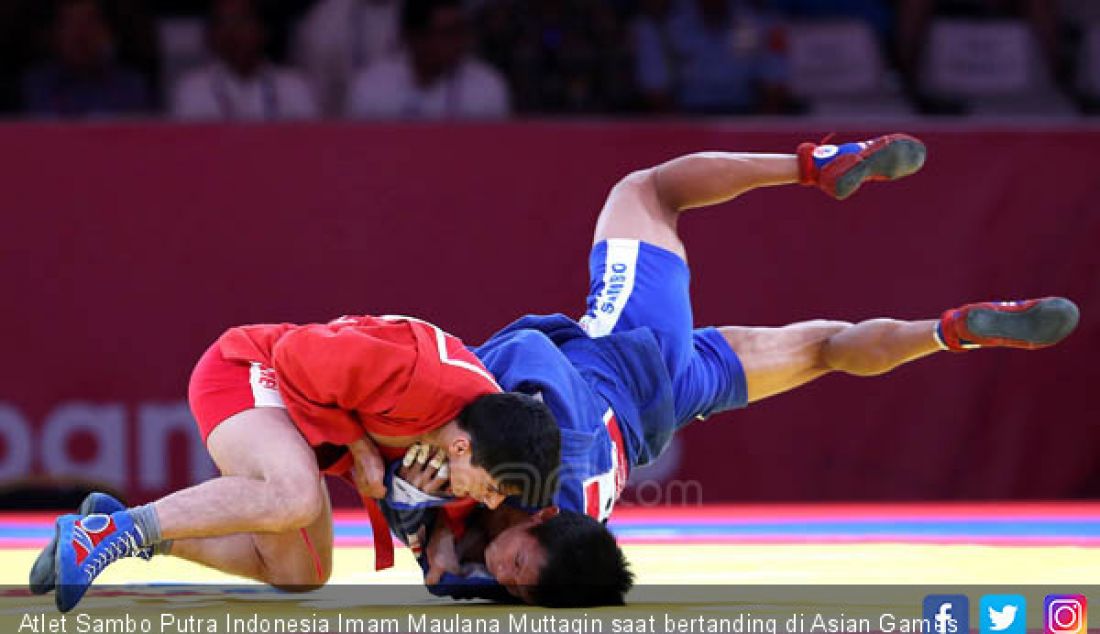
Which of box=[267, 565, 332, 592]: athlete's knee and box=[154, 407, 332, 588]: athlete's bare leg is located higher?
box=[154, 407, 332, 588]: athlete's bare leg

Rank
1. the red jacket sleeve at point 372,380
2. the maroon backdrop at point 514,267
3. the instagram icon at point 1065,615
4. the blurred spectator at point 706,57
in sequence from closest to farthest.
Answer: the instagram icon at point 1065,615 → the red jacket sleeve at point 372,380 → the maroon backdrop at point 514,267 → the blurred spectator at point 706,57

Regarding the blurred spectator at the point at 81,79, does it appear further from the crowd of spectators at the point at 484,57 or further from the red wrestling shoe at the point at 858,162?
the red wrestling shoe at the point at 858,162

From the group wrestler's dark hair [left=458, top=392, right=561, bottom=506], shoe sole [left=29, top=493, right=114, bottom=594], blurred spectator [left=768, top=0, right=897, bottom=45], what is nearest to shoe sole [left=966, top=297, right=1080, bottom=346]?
wrestler's dark hair [left=458, top=392, right=561, bottom=506]

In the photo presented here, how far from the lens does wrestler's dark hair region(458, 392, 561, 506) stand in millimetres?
3832

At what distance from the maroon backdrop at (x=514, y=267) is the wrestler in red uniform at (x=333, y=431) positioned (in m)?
2.97

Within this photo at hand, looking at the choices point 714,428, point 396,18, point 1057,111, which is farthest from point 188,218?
point 1057,111

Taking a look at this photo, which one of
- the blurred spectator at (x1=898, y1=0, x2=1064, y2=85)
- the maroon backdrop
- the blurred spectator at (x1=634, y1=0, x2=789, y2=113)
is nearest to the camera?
the maroon backdrop

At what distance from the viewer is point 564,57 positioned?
26.8 ft

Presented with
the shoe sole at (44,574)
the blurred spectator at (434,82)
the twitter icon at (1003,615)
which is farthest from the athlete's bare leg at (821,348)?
the blurred spectator at (434,82)

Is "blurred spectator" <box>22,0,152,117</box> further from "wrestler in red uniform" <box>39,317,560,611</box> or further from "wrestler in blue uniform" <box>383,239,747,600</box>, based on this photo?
"wrestler in red uniform" <box>39,317,560,611</box>

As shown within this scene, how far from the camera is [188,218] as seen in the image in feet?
23.1

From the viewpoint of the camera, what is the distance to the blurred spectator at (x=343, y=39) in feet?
26.8

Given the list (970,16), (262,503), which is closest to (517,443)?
(262,503)

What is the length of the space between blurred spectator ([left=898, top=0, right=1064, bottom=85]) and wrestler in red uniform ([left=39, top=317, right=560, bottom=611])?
5224 mm
